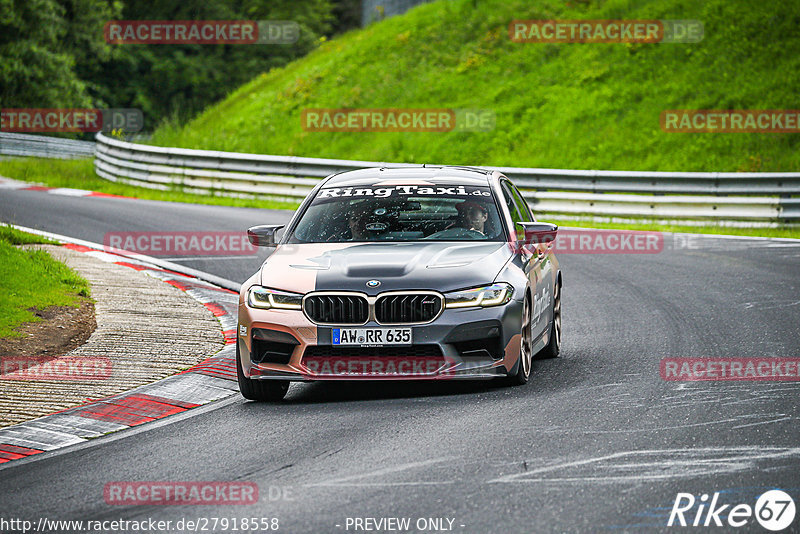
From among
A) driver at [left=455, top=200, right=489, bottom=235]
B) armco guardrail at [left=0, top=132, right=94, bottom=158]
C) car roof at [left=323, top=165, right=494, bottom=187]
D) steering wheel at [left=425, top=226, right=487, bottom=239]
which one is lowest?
armco guardrail at [left=0, top=132, right=94, bottom=158]

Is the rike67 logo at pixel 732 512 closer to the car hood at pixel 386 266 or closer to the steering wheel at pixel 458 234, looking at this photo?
the car hood at pixel 386 266

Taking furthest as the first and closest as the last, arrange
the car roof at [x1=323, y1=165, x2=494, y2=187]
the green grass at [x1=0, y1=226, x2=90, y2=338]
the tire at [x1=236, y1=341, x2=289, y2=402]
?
the green grass at [x1=0, y1=226, x2=90, y2=338], the car roof at [x1=323, y1=165, x2=494, y2=187], the tire at [x1=236, y1=341, x2=289, y2=402]

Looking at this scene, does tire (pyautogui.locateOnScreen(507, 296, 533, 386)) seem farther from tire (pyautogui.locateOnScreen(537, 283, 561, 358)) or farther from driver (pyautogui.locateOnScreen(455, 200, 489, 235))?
tire (pyautogui.locateOnScreen(537, 283, 561, 358))

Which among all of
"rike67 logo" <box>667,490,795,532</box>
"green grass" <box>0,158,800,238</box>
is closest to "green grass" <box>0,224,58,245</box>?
"green grass" <box>0,158,800,238</box>

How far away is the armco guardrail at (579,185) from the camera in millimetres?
21172

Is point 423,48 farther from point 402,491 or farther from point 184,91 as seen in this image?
point 402,491

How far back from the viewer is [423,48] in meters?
37.5

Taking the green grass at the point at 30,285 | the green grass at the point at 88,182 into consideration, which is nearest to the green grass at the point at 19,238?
the green grass at the point at 30,285

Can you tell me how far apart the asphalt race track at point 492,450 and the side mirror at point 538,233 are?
40.6 inches

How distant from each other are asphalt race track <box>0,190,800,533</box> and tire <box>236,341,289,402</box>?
100mm

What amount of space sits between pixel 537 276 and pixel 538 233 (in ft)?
1.16

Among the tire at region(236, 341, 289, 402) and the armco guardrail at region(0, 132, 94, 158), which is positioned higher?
the tire at region(236, 341, 289, 402)

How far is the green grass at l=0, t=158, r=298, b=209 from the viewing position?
85.4ft

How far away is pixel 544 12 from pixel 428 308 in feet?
97.7
